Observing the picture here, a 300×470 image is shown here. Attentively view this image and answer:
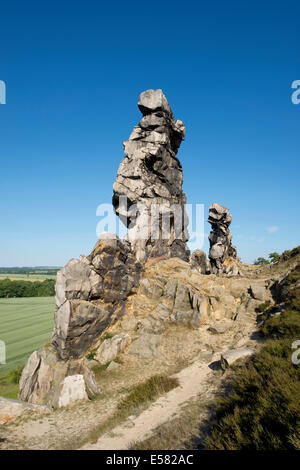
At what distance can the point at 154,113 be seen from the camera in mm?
32938

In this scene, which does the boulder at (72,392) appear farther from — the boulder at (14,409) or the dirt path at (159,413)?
the dirt path at (159,413)

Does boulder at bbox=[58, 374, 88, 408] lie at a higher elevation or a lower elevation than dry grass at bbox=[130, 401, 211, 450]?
lower

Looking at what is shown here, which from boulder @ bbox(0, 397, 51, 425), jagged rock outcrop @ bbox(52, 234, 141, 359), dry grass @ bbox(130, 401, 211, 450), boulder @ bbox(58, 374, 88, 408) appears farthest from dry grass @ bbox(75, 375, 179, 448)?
jagged rock outcrop @ bbox(52, 234, 141, 359)

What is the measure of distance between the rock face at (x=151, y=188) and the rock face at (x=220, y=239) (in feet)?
89.1

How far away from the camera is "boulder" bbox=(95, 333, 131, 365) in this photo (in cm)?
1859

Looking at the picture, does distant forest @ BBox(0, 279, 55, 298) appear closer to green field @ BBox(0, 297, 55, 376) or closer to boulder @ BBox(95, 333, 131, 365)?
green field @ BBox(0, 297, 55, 376)

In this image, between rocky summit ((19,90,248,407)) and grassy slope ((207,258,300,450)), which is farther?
rocky summit ((19,90,248,407))

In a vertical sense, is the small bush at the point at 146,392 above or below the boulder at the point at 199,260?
below

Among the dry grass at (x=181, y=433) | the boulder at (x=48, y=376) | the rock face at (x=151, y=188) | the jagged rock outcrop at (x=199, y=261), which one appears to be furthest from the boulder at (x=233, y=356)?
the jagged rock outcrop at (x=199, y=261)

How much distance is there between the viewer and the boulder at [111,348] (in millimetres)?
18594

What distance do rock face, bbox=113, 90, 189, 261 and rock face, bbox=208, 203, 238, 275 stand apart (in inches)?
1069

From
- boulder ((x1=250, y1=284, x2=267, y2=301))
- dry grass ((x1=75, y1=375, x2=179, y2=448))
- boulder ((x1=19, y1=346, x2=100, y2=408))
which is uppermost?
boulder ((x1=250, y1=284, x2=267, y2=301))
